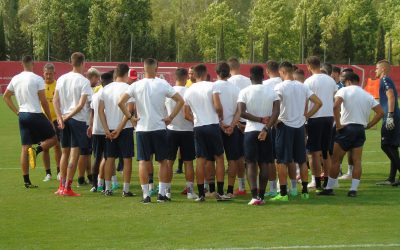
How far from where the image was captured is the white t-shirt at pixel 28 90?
13672 mm

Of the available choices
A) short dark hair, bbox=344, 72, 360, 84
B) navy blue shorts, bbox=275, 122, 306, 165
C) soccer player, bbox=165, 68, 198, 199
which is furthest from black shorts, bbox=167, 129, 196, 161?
short dark hair, bbox=344, 72, 360, 84

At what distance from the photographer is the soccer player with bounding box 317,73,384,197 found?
42.1 feet

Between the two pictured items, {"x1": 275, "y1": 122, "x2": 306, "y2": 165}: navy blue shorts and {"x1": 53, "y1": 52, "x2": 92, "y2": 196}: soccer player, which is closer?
{"x1": 275, "y1": 122, "x2": 306, "y2": 165}: navy blue shorts

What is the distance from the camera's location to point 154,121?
1204cm

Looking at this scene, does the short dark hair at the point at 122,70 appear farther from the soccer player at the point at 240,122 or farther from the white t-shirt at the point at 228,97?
the soccer player at the point at 240,122

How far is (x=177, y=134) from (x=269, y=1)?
227ft

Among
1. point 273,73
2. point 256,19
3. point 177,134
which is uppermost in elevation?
point 256,19

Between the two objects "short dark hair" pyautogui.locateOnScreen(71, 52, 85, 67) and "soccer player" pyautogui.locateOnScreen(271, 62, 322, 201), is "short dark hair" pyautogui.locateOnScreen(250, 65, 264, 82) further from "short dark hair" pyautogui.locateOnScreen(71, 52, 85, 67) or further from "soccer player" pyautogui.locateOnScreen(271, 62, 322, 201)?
"short dark hair" pyautogui.locateOnScreen(71, 52, 85, 67)

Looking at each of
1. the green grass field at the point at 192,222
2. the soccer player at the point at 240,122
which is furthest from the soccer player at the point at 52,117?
the soccer player at the point at 240,122

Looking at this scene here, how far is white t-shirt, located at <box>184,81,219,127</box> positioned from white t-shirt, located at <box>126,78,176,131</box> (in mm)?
428

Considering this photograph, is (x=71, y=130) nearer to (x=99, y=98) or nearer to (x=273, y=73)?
(x=99, y=98)

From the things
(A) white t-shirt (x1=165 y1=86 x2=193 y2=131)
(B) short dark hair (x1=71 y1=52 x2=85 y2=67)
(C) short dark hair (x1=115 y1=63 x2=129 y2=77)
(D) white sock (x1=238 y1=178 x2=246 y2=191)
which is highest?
(B) short dark hair (x1=71 y1=52 x2=85 y2=67)

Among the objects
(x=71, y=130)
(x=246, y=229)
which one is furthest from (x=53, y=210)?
(x=246, y=229)

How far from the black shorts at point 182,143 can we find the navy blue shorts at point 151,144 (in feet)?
1.88
